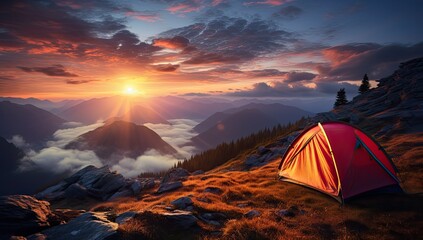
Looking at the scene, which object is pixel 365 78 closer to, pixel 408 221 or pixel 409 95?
pixel 409 95

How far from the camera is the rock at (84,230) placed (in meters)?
10.5

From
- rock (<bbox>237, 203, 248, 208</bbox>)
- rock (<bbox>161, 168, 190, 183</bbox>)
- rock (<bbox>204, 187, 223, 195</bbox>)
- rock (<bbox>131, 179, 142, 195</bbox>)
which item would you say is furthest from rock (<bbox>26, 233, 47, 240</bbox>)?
rock (<bbox>161, 168, 190, 183</bbox>)

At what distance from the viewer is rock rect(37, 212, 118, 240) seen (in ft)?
34.6

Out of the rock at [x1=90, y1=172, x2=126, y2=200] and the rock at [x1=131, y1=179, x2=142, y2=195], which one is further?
the rock at [x1=90, y1=172, x2=126, y2=200]

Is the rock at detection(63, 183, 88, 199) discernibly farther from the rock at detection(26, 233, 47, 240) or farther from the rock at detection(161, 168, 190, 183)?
the rock at detection(26, 233, 47, 240)

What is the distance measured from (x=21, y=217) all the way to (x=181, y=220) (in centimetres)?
751

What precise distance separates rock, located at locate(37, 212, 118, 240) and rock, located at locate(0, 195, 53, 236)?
590mm

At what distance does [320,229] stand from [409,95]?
66577mm

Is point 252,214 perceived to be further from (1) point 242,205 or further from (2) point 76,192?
(2) point 76,192

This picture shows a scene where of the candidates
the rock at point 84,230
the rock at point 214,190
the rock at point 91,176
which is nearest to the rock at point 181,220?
the rock at point 84,230

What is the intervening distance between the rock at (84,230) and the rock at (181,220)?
293 centimetres

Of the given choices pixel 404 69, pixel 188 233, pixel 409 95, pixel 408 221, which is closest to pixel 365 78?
pixel 404 69

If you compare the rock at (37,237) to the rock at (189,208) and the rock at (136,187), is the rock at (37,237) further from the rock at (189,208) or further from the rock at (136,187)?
the rock at (136,187)

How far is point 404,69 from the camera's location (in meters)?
86.3
